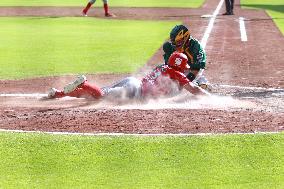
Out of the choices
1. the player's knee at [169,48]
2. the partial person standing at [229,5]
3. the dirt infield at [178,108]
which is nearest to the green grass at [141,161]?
the dirt infield at [178,108]

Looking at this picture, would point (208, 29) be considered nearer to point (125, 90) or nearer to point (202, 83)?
point (202, 83)

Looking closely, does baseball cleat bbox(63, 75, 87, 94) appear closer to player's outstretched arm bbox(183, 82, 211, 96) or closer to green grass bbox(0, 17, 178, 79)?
player's outstretched arm bbox(183, 82, 211, 96)

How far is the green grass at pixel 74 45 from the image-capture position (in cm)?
1505

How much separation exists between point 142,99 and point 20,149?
3.65 m

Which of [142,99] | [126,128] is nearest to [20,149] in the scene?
[126,128]

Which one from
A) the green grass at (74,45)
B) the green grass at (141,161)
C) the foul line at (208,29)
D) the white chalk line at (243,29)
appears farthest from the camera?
the white chalk line at (243,29)

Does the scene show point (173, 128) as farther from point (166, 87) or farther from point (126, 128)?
point (166, 87)

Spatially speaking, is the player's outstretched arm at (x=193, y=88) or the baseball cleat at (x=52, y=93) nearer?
the player's outstretched arm at (x=193, y=88)

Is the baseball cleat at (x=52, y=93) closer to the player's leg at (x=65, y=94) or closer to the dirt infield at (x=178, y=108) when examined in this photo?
the player's leg at (x=65, y=94)

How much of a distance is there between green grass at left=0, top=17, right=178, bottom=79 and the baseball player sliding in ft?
10.5

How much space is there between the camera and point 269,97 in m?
11.1

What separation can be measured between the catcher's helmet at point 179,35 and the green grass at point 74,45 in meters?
3.56

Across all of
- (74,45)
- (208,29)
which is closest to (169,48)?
(74,45)

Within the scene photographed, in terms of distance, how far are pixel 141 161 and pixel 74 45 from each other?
1293cm
